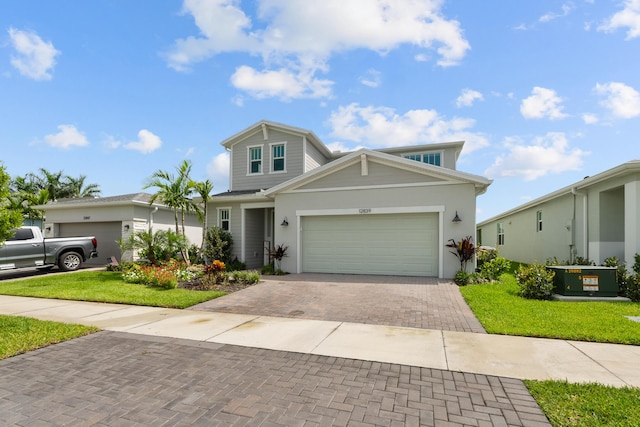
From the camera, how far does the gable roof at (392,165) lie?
11148mm

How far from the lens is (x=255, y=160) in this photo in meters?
17.3

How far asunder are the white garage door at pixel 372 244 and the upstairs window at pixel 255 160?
5392 millimetres

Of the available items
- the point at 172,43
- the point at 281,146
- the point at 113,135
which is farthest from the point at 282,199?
the point at 113,135

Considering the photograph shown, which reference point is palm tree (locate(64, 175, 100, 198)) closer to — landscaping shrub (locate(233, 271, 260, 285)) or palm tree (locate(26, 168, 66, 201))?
palm tree (locate(26, 168, 66, 201))

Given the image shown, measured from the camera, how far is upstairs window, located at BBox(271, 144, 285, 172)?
656 inches

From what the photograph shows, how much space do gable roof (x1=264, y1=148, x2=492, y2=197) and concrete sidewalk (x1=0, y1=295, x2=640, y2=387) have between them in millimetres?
6878

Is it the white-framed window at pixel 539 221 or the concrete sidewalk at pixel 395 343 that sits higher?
the white-framed window at pixel 539 221

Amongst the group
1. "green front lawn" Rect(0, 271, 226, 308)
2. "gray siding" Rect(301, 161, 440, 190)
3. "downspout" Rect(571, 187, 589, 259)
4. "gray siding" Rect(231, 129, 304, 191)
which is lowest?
"green front lawn" Rect(0, 271, 226, 308)

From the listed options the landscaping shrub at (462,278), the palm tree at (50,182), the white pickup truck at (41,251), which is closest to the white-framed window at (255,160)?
the white pickup truck at (41,251)

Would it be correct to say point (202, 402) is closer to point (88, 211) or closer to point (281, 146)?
point (281, 146)

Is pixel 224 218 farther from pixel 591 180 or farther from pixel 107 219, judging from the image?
pixel 591 180

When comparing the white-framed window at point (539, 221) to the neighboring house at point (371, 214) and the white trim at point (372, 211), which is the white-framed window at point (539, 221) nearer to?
the neighboring house at point (371, 214)

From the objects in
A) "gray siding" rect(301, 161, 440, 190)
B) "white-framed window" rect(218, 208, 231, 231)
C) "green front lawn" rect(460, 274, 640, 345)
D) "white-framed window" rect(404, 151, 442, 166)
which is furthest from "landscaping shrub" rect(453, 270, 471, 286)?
"white-framed window" rect(218, 208, 231, 231)

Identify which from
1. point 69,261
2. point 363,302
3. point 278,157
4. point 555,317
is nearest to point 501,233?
point 278,157
